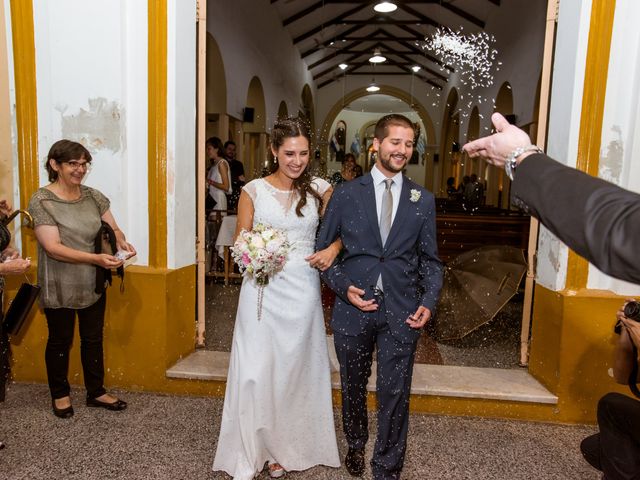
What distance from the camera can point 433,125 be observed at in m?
22.5

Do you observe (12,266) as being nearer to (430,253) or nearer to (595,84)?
(430,253)

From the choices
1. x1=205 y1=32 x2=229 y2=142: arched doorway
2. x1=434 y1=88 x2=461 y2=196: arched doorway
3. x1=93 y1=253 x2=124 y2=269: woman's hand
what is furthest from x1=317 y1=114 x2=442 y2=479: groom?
x1=434 y1=88 x2=461 y2=196: arched doorway

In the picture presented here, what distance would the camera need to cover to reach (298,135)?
8.98ft

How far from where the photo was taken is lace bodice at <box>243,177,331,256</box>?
2777mm

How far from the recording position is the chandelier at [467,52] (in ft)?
45.4

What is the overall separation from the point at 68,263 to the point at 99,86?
1255 millimetres

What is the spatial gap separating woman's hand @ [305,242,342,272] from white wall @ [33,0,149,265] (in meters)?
1.68

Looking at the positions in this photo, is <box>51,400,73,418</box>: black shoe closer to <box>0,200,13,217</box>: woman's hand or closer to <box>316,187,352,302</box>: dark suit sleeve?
<box>0,200,13,217</box>: woman's hand

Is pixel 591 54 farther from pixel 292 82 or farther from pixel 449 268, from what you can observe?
pixel 292 82

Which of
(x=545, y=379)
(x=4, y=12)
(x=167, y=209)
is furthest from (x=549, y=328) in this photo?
(x=4, y=12)

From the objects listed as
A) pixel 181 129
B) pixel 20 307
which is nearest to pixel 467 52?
pixel 181 129

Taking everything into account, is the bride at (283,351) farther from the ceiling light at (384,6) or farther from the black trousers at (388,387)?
the ceiling light at (384,6)

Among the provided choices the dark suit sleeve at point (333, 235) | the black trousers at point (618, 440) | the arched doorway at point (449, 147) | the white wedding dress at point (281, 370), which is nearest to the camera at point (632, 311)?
the black trousers at point (618, 440)

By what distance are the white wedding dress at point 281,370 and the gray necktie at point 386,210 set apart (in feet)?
1.34
